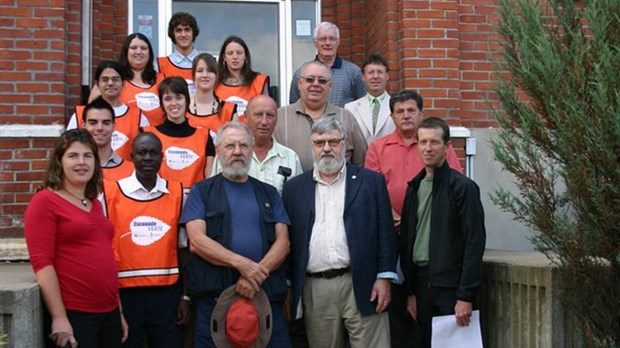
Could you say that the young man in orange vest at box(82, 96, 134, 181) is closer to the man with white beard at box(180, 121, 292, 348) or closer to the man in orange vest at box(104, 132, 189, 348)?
the man in orange vest at box(104, 132, 189, 348)

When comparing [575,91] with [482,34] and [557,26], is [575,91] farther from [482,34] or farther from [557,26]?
[482,34]

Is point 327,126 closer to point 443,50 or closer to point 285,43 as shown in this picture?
point 443,50

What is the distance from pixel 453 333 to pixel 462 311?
176 millimetres

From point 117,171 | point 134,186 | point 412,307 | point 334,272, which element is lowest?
point 412,307

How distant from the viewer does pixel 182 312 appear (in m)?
4.83

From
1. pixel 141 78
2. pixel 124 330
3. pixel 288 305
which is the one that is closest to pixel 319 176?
pixel 288 305

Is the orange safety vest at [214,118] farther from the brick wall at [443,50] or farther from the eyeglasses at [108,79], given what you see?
the brick wall at [443,50]

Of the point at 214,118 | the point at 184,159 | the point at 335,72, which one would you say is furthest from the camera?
the point at 335,72

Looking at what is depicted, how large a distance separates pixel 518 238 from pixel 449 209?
2.87m

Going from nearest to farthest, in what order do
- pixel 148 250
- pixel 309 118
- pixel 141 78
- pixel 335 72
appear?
pixel 148 250, pixel 309 118, pixel 141 78, pixel 335 72

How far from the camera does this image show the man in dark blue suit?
4.82 meters

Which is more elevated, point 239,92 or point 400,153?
point 239,92

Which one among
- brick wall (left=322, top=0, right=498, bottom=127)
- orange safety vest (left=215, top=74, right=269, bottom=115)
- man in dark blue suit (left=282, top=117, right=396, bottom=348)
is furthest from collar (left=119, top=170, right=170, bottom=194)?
brick wall (left=322, top=0, right=498, bottom=127)

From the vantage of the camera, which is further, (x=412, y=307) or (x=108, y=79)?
(x=108, y=79)
